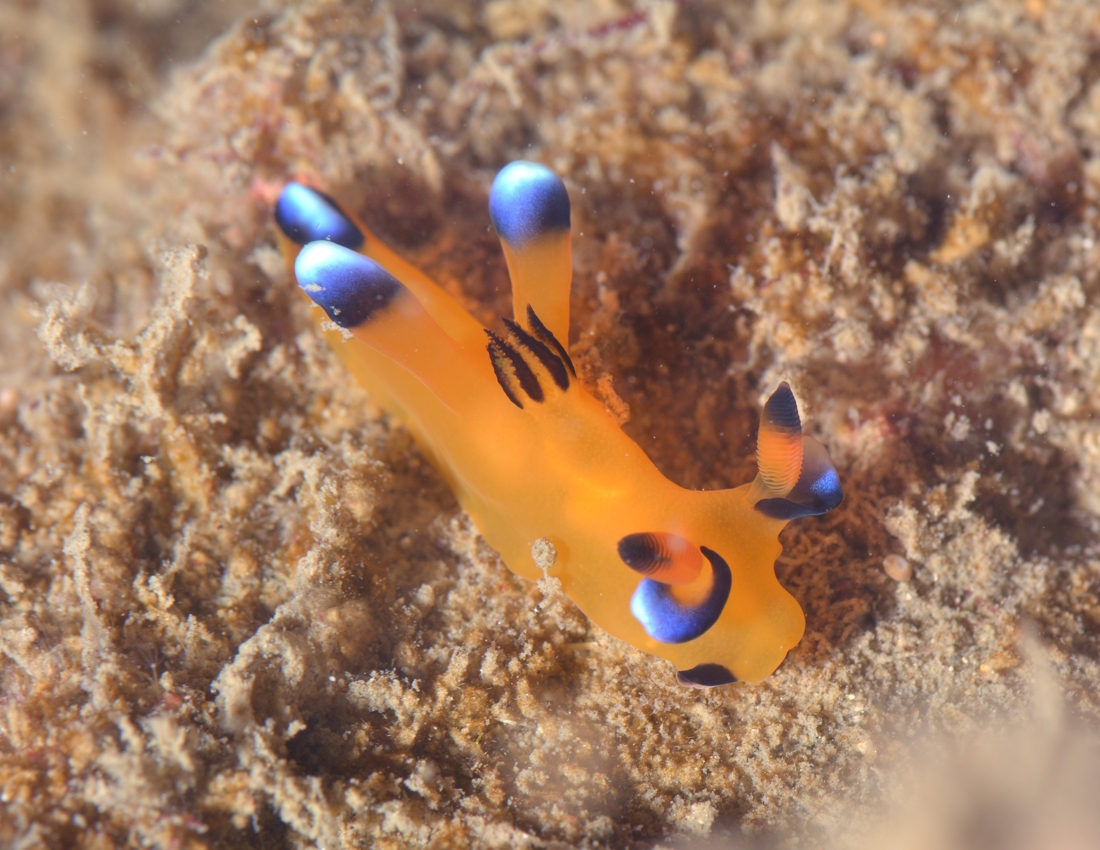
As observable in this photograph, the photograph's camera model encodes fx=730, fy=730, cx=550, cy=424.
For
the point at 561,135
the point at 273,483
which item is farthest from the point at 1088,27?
the point at 273,483

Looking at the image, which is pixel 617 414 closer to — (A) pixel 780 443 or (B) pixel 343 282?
(A) pixel 780 443

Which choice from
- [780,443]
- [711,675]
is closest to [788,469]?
[780,443]

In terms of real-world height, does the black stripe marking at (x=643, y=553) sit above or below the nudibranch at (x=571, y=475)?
below

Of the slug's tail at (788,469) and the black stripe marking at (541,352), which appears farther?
the black stripe marking at (541,352)

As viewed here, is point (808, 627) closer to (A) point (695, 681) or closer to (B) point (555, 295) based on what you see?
(A) point (695, 681)

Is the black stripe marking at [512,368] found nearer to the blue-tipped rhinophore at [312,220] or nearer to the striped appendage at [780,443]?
the striped appendage at [780,443]

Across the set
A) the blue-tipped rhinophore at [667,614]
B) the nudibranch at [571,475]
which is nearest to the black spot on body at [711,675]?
the nudibranch at [571,475]

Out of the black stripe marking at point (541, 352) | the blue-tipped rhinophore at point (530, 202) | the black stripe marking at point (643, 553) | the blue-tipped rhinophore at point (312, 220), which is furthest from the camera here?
the blue-tipped rhinophore at point (312, 220)
